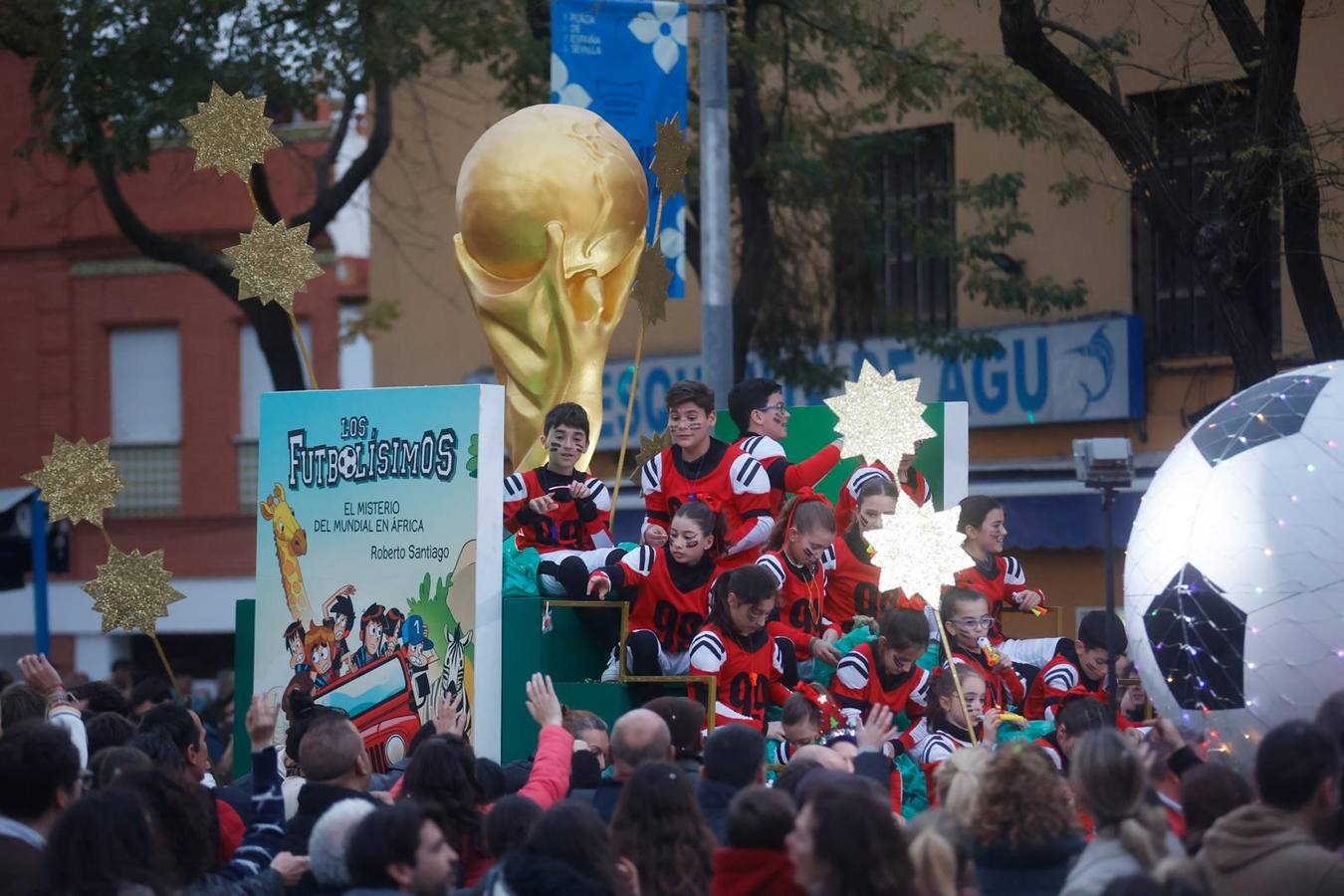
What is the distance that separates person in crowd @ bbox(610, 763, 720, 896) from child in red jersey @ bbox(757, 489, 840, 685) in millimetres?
3198

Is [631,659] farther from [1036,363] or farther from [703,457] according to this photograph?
[1036,363]

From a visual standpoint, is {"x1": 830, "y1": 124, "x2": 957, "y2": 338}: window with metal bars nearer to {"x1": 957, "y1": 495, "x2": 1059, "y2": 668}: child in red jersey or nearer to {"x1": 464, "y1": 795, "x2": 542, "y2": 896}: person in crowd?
{"x1": 957, "y1": 495, "x2": 1059, "y2": 668}: child in red jersey

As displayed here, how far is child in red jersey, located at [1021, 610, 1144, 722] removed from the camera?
823cm

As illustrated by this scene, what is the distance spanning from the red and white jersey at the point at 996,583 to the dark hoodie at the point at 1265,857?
4290 millimetres

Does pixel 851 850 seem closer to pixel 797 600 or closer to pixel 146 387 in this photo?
pixel 797 600

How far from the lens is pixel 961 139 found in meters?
16.0

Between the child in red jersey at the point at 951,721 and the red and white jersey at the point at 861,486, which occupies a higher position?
the red and white jersey at the point at 861,486

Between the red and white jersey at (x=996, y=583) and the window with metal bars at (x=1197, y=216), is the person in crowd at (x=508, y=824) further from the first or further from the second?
the window with metal bars at (x=1197, y=216)

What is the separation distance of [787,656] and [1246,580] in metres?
2.50

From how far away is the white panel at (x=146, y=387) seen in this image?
22.1 metres

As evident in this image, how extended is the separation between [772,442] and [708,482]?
0.38 meters

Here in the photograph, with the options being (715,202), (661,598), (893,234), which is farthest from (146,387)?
(661,598)

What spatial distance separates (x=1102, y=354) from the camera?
599 inches

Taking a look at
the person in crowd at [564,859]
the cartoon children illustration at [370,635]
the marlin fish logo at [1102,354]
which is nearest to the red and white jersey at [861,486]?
the cartoon children illustration at [370,635]
